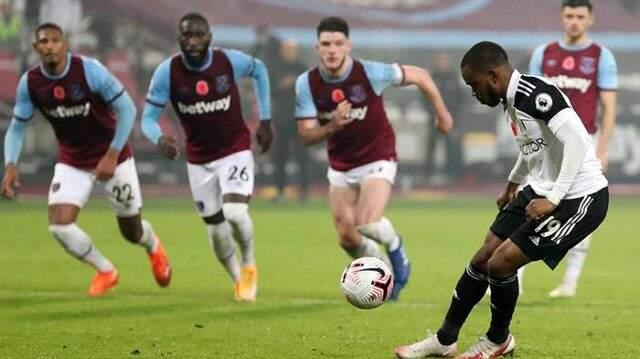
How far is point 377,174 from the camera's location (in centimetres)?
1269

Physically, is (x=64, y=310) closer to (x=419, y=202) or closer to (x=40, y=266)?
(x=40, y=266)

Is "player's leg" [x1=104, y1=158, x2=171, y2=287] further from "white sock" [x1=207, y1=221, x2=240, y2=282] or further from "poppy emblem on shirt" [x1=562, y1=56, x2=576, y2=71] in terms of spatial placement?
"poppy emblem on shirt" [x1=562, y1=56, x2=576, y2=71]

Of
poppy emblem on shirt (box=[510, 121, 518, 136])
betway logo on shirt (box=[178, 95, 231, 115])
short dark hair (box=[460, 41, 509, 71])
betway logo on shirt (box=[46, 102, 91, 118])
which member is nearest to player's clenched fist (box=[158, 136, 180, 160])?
betway logo on shirt (box=[178, 95, 231, 115])

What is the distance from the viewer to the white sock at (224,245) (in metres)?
12.9

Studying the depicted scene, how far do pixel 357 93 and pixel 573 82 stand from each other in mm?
1953

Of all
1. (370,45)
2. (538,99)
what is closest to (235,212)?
(538,99)

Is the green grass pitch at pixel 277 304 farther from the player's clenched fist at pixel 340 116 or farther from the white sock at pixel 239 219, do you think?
the player's clenched fist at pixel 340 116

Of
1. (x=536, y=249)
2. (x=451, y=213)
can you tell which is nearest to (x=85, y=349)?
(x=536, y=249)

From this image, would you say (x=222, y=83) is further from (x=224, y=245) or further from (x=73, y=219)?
(x=73, y=219)

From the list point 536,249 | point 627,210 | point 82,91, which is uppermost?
point 82,91

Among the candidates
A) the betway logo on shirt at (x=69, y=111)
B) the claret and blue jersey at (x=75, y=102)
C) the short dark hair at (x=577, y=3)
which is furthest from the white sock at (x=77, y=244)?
the short dark hair at (x=577, y=3)

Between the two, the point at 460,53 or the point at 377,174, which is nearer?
the point at 377,174

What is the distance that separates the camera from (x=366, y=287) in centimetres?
983

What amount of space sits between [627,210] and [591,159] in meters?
15.3
